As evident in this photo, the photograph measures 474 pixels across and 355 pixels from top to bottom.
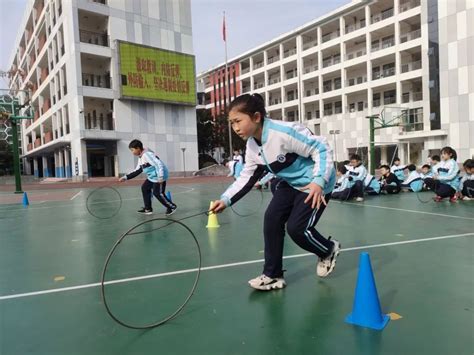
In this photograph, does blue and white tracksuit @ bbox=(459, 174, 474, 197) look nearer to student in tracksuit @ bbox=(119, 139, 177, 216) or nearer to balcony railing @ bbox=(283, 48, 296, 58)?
student in tracksuit @ bbox=(119, 139, 177, 216)

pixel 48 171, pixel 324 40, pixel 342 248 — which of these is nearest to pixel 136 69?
pixel 48 171

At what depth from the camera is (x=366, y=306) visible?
272 centimetres

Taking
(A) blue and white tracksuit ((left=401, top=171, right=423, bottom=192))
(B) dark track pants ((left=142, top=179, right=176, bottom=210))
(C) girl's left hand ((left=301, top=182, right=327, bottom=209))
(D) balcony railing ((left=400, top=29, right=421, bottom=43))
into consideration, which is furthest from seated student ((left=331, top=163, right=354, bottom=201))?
(D) balcony railing ((left=400, top=29, right=421, bottom=43))

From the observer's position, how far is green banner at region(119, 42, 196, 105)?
32531 millimetres

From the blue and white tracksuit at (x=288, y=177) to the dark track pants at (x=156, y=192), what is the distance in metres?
5.39

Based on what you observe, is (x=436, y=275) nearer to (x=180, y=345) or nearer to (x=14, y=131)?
(x=180, y=345)

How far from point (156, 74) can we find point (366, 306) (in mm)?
33886

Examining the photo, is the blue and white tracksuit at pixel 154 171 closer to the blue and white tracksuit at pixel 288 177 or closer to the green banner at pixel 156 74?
the blue and white tracksuit at pixel 288 177

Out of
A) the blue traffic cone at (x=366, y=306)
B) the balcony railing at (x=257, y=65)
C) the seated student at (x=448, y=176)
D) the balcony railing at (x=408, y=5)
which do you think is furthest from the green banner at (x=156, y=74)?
the blue traffic cone at (x=366, y=306)

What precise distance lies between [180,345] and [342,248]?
308 centimetres

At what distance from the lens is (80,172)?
31609 millimetres

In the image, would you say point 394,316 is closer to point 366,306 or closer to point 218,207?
point 366,306

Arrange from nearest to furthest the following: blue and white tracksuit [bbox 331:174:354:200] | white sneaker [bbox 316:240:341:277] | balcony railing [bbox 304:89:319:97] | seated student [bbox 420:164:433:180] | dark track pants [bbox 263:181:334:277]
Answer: dark track pants [bbox 263:181:334:277], white sneaker [bbox 316:240:341:277], blue and white tracksuit [bbox 331:174:354:200], seated student [bbox 420:164:433:180], balcony railing [bbox 304:89:319:97]

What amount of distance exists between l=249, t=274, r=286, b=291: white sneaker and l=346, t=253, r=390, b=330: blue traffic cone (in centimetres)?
80
